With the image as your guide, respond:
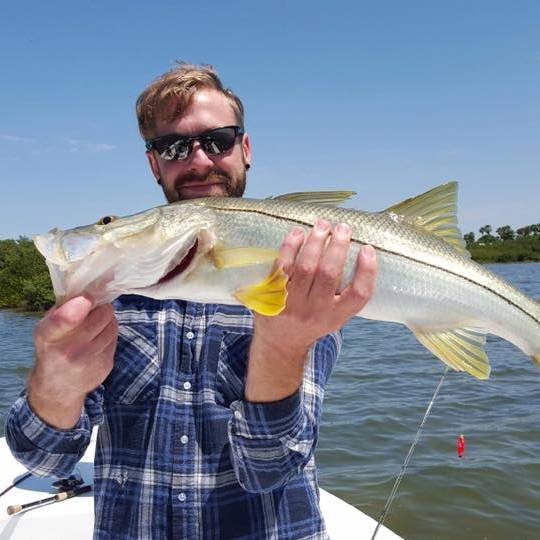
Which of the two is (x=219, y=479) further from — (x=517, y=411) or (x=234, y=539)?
(x=517, y=411)

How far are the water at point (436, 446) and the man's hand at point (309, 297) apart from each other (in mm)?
4621

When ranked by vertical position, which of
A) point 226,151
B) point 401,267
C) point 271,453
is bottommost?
point 271,453

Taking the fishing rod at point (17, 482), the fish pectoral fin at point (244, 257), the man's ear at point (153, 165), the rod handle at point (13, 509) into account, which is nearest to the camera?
the fish pectoral fin at point (244, 257)

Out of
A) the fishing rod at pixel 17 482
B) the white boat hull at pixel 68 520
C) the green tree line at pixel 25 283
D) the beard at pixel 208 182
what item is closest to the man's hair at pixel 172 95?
the beard at pixel 208 182

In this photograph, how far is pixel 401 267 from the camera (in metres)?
2.15

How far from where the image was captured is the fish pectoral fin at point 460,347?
91.8 inches

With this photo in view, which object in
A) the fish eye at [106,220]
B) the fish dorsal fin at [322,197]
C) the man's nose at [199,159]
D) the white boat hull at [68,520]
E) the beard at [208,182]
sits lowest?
the white boat hull at [68,520]

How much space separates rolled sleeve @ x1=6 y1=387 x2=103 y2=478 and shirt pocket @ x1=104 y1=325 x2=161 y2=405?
0.29ft

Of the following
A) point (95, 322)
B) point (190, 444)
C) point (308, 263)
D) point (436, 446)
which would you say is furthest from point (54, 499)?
point (436, 446)

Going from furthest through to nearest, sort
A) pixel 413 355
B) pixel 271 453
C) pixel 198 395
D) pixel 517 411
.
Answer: pixel 413 355, pixel 517 411, pixel 198 395, pixel 271 453

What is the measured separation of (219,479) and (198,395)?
315 millimetres

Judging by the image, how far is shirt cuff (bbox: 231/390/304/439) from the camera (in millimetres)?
2041

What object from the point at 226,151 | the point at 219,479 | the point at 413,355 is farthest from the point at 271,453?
the point at 413,355

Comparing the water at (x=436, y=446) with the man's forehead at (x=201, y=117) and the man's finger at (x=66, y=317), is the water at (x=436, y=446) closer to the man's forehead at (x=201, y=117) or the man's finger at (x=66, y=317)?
the man's forehead at (x=201, y=117)
